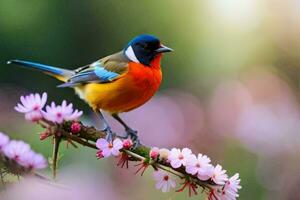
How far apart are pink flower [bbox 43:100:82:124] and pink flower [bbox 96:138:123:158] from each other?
51 mm

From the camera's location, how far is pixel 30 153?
754 millimetres

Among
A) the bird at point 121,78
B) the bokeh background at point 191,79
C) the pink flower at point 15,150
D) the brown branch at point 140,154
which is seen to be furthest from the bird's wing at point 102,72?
the pink flower at point 15,150

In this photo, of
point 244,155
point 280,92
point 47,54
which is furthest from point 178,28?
point 244,155

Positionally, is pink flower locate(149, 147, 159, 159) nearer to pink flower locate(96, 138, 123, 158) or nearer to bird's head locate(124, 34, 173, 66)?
pink flower locate(96, 138, 123, 158)

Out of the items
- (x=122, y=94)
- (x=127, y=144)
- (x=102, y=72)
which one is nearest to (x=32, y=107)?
(x=127, y=144)

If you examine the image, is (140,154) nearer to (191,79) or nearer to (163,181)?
(163,181)

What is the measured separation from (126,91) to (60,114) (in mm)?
749

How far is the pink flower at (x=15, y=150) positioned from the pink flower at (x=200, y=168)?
9.6 inches

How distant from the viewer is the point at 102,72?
5.53 feet

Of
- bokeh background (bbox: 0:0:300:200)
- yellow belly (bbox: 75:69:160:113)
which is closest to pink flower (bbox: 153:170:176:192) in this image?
bokeh background (bbox: 0:0:300:200)

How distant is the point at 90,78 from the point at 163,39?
11.9 feet

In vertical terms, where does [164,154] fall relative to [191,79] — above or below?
above

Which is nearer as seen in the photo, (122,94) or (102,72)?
(122,94)

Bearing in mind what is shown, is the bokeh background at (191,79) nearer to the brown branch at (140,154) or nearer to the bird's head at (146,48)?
the brown branch at (140,154)
